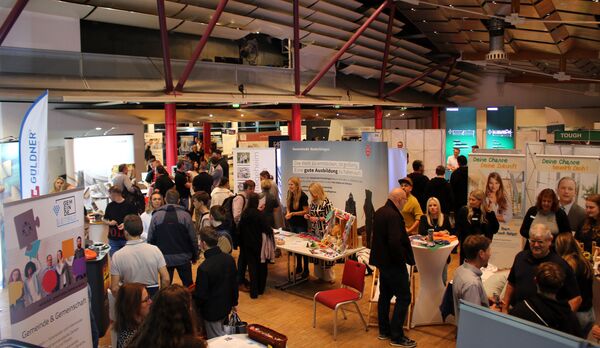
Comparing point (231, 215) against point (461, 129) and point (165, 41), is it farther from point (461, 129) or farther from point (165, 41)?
point (461, 129)

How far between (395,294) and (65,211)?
2.91m

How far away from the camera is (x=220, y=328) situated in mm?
4031

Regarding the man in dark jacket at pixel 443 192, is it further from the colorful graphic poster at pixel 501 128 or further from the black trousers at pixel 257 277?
the colorful graphic poster at pixel 501 128

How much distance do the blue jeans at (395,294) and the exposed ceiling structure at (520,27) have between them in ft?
15.1

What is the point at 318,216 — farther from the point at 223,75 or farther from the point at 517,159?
the point at 223,75

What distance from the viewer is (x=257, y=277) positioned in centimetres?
625

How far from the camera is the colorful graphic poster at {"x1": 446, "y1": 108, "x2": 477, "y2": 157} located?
1631 centimetres

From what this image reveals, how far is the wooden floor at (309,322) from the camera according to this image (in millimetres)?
4969

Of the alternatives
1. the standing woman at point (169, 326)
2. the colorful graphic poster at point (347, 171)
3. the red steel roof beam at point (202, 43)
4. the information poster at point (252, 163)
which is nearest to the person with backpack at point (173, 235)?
the colorful graphic poster at point (347, 171)

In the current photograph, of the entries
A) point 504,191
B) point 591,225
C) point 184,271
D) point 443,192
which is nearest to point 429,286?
point 591,225

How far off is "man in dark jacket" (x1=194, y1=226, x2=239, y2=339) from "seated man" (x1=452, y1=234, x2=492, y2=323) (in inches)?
68.1

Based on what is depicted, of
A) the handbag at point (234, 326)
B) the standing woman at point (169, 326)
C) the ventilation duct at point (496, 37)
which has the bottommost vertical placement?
the handbag at point (234, 326)

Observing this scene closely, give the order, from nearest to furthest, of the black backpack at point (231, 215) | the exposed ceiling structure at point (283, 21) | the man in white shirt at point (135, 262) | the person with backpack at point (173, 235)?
the man in white shirt at point (135, 262) → the person with backpack at point (173, 235) → the black backpack at point (231, 215) → the exposed ceiling structure at point (283, 21)

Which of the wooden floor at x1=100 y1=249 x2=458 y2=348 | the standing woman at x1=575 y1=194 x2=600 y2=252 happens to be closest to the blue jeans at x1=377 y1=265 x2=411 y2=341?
the wooden floor at x1=100 y1=249 x2=458 y2=348
